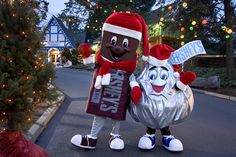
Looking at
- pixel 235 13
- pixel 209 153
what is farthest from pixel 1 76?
A: pixel 235 13

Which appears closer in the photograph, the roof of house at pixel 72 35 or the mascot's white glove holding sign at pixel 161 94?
the mascot's white glove holding sign at pixel 161 94

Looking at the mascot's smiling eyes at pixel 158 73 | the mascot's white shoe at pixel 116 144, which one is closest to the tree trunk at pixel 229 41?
the mascot's smiling eyes at pixel 158 73

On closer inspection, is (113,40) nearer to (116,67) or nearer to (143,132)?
(116,67)

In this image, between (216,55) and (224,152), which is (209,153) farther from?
(216,55)

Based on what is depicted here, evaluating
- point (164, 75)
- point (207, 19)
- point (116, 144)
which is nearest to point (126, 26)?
point (164, 75)

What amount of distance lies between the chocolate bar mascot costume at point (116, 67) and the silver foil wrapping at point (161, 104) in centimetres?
20

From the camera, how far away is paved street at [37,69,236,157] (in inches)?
233

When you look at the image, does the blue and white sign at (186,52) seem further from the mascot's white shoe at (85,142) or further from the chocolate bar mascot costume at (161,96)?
the mascot's white shoe at (85,142)

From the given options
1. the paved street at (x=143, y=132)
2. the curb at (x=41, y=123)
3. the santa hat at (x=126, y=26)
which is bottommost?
the paved street at (x=143, y=132)

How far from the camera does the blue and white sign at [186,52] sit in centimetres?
600

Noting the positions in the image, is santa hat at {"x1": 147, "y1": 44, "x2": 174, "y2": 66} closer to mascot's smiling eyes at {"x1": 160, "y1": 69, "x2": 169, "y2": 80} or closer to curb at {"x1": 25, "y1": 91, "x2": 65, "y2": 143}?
mascot's smiling eyes at {"x1": 160, "y1": 69, "x2": 169, "y2": 80}

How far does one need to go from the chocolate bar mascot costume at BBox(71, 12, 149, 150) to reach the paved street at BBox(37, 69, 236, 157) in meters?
0.30

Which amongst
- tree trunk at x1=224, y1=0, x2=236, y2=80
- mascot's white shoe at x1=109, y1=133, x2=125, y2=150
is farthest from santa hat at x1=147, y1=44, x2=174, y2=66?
tree trunk at x1=224, y1=0, x2=236, y2=80

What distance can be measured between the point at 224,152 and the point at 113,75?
219 centimetres
